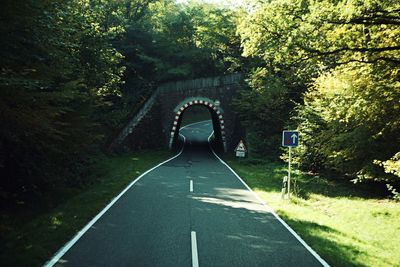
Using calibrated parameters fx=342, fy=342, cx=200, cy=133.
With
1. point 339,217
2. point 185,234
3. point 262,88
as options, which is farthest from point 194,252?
point 262,88

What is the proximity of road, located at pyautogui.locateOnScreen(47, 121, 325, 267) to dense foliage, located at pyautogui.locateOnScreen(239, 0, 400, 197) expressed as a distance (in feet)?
17.0

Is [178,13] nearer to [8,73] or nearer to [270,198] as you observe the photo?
[270,198]

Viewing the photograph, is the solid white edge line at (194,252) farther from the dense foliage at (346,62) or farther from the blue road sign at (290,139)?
the blue road sign at (290,139)

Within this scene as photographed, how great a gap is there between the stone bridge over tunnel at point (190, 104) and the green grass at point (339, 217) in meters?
12.3

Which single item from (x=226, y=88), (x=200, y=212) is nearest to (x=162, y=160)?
(x=226, y=88)

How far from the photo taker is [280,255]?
7574 mm

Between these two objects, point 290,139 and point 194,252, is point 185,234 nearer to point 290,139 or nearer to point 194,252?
point 194,252

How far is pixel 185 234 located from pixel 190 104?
2477cm

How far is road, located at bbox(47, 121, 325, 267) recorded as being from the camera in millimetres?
7055

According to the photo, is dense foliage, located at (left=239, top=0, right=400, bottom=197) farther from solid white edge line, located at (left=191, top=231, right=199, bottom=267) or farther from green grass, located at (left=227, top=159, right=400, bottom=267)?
solid white edge line, located at (left=191, top=231, right=199, bottom=267)

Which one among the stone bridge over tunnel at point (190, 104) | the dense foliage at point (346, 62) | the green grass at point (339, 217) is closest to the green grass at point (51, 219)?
the green grass at point (339, 217)

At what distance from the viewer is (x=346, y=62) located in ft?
35.9

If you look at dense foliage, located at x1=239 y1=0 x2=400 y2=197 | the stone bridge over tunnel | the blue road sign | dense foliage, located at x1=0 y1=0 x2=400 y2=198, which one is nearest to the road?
the blue road sign

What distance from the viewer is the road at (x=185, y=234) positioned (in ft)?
23.1
